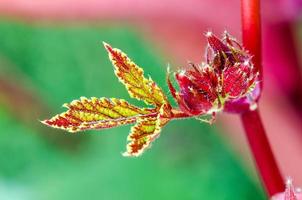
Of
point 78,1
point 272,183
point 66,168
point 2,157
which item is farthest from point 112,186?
point 272,183

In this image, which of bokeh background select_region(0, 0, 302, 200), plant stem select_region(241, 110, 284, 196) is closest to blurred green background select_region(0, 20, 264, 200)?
bokeh background select_region(0, 0, 302, 200)

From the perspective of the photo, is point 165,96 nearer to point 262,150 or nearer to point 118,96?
point 262,150

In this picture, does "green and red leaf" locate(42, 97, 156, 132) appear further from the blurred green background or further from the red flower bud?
the blurred green background

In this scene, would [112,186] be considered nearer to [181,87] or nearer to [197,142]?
[197,142]

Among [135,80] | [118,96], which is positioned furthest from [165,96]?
[118,96]

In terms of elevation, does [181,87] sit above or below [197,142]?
below

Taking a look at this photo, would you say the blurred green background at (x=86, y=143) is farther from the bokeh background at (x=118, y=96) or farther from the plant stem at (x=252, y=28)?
the plant stem at (x=252, y=28)

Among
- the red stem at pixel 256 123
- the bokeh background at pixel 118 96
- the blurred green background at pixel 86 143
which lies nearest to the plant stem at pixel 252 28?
the red stem at pixel 256 123
